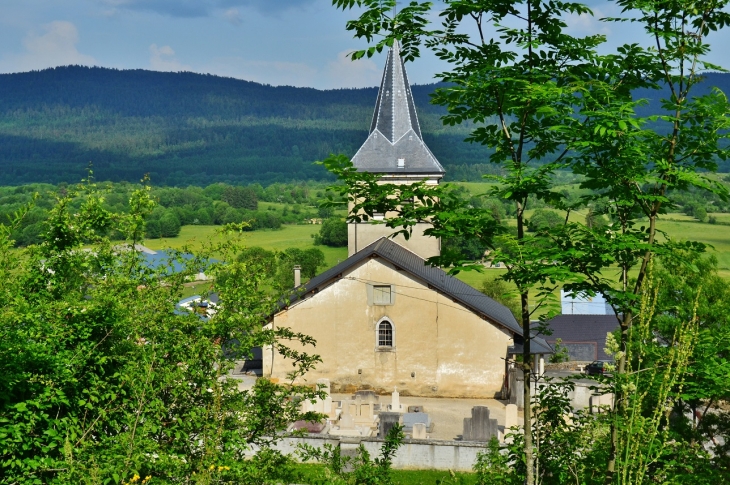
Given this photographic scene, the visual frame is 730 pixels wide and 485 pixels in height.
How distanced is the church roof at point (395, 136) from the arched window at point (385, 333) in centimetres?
625

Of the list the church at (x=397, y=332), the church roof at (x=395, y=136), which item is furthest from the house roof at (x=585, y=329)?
the church roof at (x=395, y=136)

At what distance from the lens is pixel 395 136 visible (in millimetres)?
32781

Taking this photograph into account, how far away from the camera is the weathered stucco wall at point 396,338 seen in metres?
27.7

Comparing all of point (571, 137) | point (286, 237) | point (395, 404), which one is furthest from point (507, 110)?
point (286, 237)

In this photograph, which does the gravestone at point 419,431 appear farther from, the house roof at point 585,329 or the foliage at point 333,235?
the foliage at point 333,235

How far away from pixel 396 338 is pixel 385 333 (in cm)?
45

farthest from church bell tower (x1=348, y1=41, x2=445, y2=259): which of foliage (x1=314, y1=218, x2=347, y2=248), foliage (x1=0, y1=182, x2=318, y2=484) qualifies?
foliage (x1=314, y1=218, x2=347, y2=248)

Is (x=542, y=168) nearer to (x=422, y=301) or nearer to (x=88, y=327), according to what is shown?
(x=88, y=327)

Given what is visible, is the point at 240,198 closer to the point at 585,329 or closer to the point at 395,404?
the point at 585,329

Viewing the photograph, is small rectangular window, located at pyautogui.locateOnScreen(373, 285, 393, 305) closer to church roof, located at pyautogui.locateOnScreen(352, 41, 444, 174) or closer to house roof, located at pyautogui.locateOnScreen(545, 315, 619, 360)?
church roof, located at pyautogui.locateOnScreen(352, 41, 444, 174)

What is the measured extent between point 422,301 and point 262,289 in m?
20.2

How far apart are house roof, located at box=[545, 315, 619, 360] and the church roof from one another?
Answer: 1045 centimetres

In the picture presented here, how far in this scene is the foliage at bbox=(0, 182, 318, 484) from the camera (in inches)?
260

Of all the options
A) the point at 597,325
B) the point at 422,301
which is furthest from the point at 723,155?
the point at 597,325
